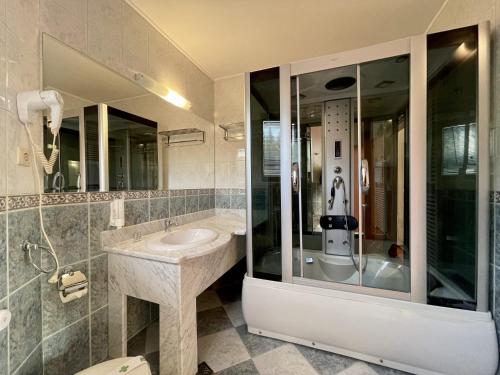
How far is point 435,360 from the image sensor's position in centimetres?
114

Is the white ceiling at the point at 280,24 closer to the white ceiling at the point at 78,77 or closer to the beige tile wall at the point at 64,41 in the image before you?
the beige tile wall at the point at 64,41

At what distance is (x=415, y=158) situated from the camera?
122 centimetres

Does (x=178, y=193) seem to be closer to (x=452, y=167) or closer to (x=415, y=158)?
(x=415, y=158)

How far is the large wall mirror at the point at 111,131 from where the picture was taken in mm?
1110

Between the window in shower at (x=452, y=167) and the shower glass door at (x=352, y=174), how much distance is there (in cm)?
14

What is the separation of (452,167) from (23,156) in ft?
7.24

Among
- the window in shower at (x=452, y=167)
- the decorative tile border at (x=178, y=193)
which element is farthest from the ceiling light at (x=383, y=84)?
the decorative tile border at (x=178, y=193)

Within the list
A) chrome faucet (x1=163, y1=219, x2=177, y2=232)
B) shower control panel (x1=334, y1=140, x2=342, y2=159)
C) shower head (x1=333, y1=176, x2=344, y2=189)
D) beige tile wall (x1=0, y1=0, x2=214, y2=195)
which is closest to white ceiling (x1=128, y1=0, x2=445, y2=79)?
beige tile wall (x1=0, y1=0, x2=214, y2=195)

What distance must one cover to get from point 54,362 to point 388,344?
180cm

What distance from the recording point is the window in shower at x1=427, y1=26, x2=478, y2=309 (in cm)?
117

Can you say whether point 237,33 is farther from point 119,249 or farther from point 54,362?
point 54,362

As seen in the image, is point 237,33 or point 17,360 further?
point 237,33

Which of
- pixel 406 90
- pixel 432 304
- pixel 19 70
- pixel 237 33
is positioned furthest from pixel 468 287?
pixel 19 70

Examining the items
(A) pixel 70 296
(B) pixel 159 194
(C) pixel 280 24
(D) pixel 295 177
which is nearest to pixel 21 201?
(A) pixel 70 296
